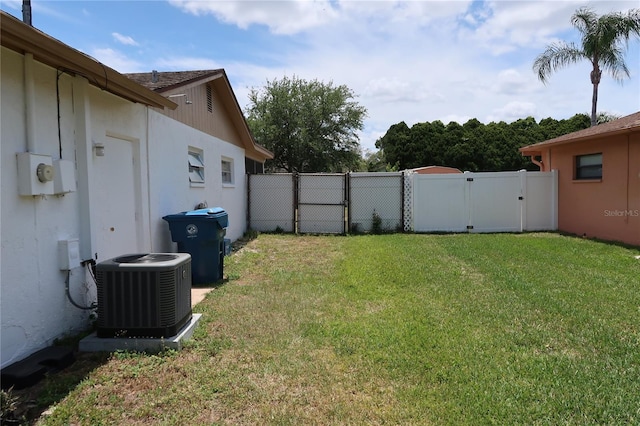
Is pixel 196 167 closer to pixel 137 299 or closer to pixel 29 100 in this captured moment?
pixel 29 100

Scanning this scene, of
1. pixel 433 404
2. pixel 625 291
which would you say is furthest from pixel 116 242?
pixel 625 291

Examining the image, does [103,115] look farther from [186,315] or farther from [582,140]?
[582,140]

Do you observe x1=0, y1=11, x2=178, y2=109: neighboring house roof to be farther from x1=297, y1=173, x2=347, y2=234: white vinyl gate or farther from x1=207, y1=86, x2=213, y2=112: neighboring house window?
x1=297, y1=173, x2=347, y2=234: white vinyl gate

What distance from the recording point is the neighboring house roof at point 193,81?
7.29 metres

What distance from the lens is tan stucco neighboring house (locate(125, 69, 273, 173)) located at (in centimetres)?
759

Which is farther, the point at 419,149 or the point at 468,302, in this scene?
the point at 419,149

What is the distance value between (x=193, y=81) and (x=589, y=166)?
1090 cm

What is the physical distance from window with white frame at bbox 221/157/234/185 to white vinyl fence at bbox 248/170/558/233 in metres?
1.74

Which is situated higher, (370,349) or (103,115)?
(103,115)

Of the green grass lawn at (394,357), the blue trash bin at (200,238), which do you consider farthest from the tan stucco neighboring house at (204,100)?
the green grass lawn at (394,357)

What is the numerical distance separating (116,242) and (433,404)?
446cm

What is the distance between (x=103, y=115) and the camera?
5043mm

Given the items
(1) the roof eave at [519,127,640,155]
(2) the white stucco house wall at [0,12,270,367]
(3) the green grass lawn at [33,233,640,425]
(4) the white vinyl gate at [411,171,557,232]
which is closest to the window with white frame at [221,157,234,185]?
(2) the white stucco house wall at [0,12,270,367]

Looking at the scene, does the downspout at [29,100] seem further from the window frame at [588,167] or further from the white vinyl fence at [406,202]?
the window frame at [588,167]
